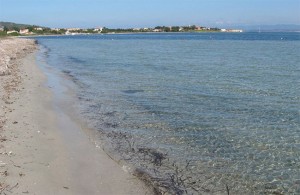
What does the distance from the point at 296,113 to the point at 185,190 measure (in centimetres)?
870

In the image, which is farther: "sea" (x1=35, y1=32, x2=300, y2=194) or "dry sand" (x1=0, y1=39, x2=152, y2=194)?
"sea" (x1=35, y1=32, x2=300, y2=194)

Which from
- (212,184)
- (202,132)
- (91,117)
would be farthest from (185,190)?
(91,117)

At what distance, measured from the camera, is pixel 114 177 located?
9.55 m

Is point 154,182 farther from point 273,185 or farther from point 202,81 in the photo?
point 202,81

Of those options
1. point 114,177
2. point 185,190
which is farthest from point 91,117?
point 185,190

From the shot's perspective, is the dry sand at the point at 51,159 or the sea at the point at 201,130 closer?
the dry sand at the point at 51,159

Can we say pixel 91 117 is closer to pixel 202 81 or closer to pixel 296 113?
pixel 296 113

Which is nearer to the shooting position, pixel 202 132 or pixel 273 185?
pixel 273 185

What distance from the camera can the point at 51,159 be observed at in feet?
34.4

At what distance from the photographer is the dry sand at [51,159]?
28.7 ft

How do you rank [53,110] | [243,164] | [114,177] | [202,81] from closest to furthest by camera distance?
[114,177] → [243,164] → [53,110] → [202,81]

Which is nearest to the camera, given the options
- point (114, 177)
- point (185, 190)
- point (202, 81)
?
point (185, 190)

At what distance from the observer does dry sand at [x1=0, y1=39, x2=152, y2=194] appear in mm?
8747

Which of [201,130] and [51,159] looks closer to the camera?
[51,159]
